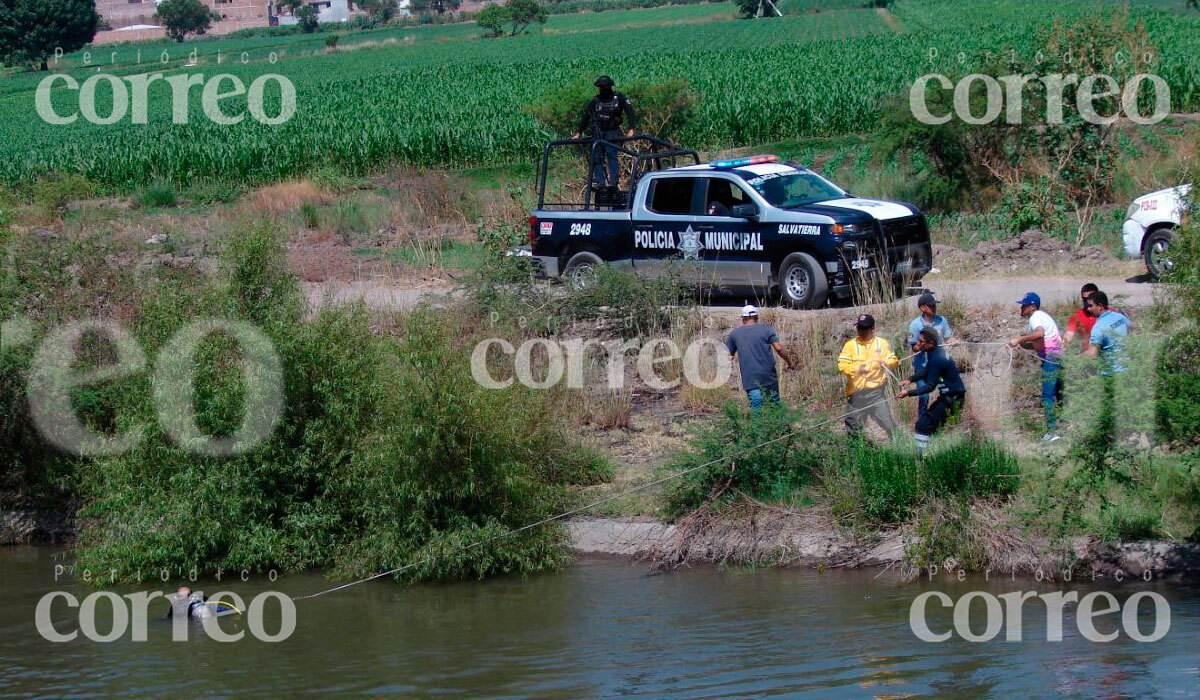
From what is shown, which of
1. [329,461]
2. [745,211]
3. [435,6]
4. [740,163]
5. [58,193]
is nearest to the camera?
[329,461]

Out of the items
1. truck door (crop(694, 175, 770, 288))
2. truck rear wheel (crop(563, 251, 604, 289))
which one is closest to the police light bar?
truck door (crop(694, 175, 770, 288))

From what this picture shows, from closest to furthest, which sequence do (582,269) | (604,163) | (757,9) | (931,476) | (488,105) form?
(931,476) < (582,269) < (604,163) < (488,105) < (757,9)

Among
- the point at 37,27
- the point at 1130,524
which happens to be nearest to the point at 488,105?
the point at 1130,524

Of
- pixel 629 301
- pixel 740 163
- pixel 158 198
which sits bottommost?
pixel 629 301

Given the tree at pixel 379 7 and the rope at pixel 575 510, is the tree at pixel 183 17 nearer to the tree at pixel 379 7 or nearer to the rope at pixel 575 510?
the tree at pixel 379 7

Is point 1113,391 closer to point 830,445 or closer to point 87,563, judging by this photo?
point 830,445

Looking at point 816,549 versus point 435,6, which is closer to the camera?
point 816,549

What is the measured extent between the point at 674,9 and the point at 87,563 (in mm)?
112588

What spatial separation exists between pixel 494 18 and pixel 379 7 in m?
54.9

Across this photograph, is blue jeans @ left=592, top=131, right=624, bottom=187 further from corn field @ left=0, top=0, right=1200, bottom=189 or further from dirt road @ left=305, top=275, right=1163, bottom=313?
corn field @ left=0, top=0, right=1200, bottom=189

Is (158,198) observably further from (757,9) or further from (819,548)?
(757,9)

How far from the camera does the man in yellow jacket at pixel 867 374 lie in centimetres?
1137

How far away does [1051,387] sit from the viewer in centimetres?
1114

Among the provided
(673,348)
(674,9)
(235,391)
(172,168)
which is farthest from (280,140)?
(674,9)
